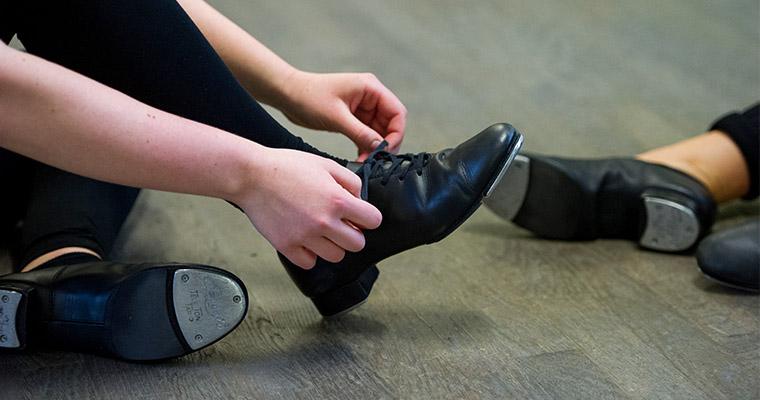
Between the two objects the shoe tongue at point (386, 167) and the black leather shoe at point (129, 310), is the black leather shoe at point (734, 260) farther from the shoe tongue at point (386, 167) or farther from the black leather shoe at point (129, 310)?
the black leather shoe at point (129, 310)

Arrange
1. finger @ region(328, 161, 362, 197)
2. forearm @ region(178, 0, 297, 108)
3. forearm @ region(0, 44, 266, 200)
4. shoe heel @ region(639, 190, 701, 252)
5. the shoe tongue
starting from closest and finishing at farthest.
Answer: forearm @ region(0, 44, 266, 200), finger @ region(328, 161, 362, 197), the shoe tongue, forearm @ region(178, 0, 297, 108), shoe heel @ region(639, 190, 701, 252)

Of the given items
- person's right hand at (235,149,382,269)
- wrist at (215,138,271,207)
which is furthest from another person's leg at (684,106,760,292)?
wrist at (215,138,271,207)

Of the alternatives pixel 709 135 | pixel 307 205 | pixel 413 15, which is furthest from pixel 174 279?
pixel 413 15

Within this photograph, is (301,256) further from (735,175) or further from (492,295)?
(735,175)

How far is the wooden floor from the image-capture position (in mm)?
846

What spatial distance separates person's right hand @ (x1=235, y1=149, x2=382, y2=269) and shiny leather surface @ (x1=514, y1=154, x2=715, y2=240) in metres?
0.43

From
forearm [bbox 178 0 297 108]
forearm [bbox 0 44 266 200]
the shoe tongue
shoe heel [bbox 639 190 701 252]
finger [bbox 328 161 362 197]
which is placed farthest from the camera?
shoe heel [bbox 639 190 701 252]

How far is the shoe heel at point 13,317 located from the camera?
2.73 ft

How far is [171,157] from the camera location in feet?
2.46

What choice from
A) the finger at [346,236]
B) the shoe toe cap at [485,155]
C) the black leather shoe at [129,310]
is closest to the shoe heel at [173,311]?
the black leather shoe at [129,310]

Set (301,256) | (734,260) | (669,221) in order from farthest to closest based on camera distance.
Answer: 1. (669,221)
2. (734,260)
3. (301,256)

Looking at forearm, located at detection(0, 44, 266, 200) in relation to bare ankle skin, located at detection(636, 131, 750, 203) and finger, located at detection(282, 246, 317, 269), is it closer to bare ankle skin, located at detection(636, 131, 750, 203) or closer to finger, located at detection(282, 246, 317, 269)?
finger, located at detection(282, 246, 317, 269)

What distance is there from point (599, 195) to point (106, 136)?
67cm

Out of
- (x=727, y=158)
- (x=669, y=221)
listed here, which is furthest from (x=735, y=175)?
(x=669, y=221)
